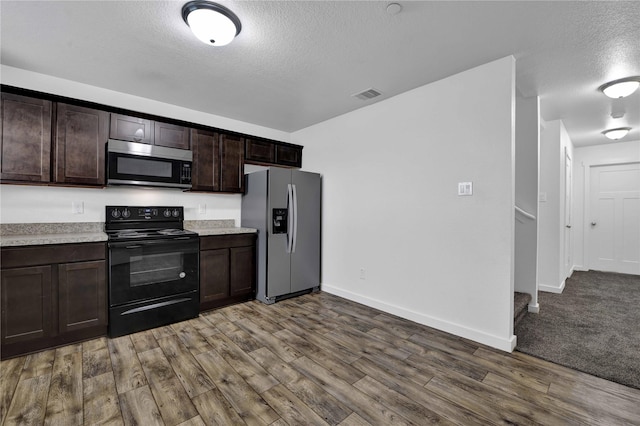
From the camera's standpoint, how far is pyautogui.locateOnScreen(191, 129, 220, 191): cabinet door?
3465mm

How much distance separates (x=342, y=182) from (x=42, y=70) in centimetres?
338

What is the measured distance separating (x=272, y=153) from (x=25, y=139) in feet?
8.47

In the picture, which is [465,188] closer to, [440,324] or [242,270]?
[440,324]

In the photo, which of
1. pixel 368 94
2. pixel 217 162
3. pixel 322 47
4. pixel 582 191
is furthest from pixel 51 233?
pixel 582 191

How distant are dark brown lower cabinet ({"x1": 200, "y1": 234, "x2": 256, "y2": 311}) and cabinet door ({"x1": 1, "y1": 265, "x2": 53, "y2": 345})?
1289 millimetres

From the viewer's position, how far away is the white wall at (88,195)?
8.79 feet

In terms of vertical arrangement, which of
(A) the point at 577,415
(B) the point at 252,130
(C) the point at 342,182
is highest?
(B) the point at 252,130

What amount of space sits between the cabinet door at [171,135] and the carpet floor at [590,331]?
4.05 metres

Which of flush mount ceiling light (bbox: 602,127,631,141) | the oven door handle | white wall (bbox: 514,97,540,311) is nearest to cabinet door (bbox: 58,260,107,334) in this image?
the oven door handle

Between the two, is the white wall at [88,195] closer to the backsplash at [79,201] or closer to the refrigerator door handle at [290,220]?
the backsplash at [79,201]

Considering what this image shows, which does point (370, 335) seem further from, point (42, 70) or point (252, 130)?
point (42, 70)

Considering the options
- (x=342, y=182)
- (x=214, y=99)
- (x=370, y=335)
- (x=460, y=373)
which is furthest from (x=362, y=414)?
(x=214, y=99)

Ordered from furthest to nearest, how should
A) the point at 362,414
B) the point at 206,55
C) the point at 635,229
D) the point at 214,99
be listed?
the point at 635,229 → the point at 214,99 → the point at 206,55 → the point at 362,414

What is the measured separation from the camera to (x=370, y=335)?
2717 mm
